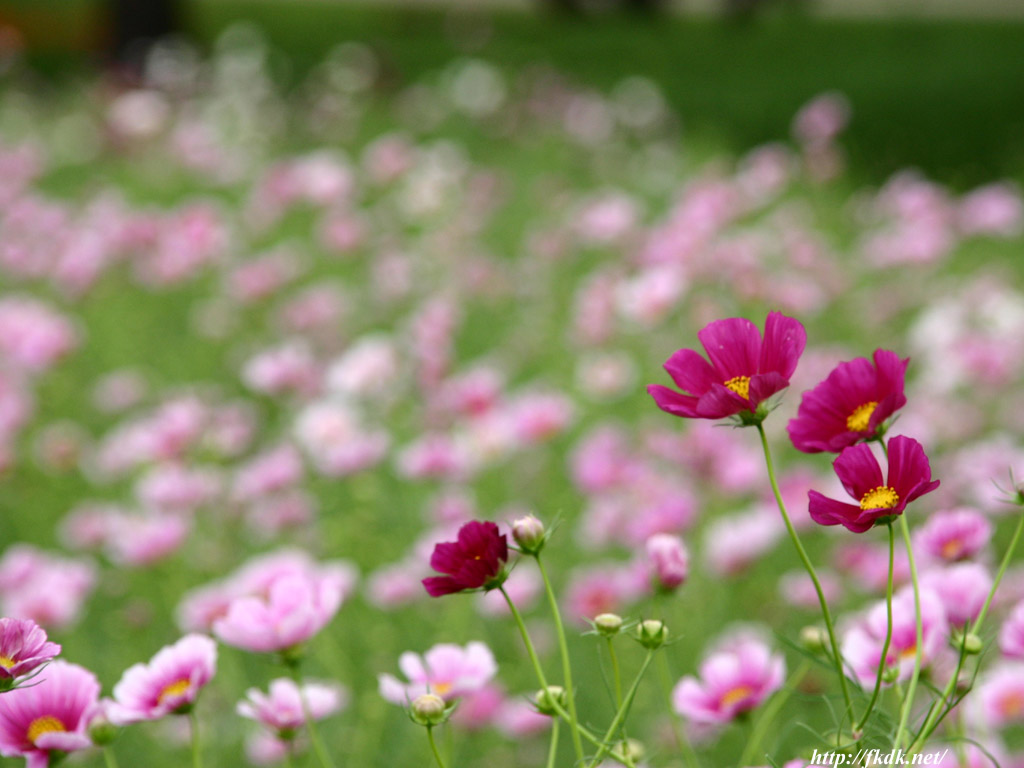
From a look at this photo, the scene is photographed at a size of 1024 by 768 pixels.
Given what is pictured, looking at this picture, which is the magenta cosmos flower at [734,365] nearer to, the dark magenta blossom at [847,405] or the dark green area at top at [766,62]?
the dark magenta blossom at [847,405]

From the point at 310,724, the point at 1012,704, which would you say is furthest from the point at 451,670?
the point at 1012,704

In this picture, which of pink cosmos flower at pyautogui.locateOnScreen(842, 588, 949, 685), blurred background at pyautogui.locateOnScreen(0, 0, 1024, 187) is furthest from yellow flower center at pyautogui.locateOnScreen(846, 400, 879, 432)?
blurred background at pyautogui.locateOnScreen(0, 0, 1024, 187)

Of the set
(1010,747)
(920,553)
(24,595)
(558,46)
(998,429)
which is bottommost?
(1010,747)

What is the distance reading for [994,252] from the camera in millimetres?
3812

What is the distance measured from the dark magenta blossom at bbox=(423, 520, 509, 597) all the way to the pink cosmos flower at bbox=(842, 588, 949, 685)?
27 cm

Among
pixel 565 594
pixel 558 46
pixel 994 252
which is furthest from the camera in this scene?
pixel 558 46

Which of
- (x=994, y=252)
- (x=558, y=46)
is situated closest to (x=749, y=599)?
(x=994, y=252)

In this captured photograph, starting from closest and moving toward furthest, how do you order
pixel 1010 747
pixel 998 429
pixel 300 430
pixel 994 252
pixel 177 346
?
pixel 1010 747 < pixel 300 430 < pixel 998 429 < pixel 177 346 < pixel 994 252

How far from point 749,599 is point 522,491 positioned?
52 cm

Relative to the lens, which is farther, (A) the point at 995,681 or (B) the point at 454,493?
(B) the point at 454,493

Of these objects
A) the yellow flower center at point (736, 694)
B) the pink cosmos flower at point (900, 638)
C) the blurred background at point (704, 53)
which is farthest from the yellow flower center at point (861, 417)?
the blurred background at point (704, 53)

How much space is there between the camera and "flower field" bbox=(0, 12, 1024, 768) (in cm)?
64

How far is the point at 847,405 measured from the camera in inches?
23.8

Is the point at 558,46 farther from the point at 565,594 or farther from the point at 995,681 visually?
the point at 995,681
